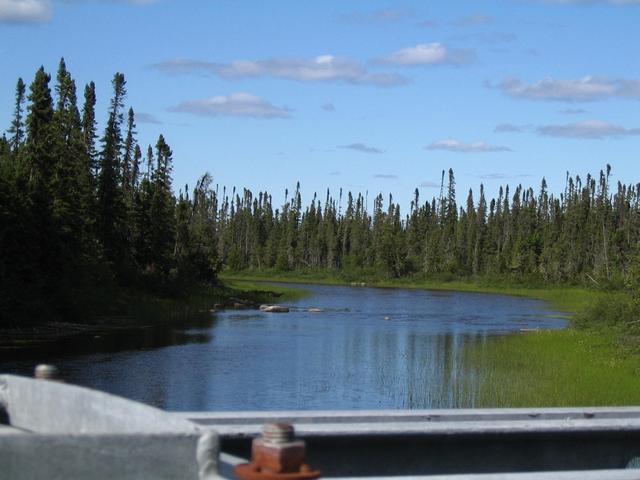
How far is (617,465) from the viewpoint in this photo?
20.8 ft

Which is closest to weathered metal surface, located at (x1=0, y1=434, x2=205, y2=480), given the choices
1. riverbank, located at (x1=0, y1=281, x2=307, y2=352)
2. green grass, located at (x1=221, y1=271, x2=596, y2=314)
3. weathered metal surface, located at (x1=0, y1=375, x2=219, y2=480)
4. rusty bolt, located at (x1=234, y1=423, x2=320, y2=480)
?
weathered metal surface, located at (x1=0, y1=375, x2=219, y2=480)

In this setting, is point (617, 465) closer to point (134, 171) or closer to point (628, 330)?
point (628, 330)

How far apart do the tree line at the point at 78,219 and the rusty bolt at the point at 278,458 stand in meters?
35.6

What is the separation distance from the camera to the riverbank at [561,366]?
22.8 metres

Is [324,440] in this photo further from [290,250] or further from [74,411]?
[290,250]

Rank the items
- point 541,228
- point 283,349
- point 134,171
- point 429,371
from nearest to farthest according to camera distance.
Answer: point 429,371
point 283,349
point 134,171
point 541,228

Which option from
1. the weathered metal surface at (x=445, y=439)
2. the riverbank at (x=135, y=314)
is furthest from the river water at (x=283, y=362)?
the weathered metal surface at (x=445, y=439)

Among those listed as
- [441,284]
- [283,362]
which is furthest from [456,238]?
[283,362]

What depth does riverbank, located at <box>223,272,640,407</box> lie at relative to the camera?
2281 cm

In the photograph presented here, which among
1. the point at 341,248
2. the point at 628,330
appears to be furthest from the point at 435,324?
the point at 341,248

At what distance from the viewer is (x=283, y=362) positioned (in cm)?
3206

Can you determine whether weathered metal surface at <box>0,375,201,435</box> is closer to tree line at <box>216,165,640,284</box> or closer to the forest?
the forest

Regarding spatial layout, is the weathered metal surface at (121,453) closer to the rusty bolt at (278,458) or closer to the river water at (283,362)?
the rusty bolt at (278,458)

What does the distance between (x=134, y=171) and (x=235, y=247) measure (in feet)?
196
